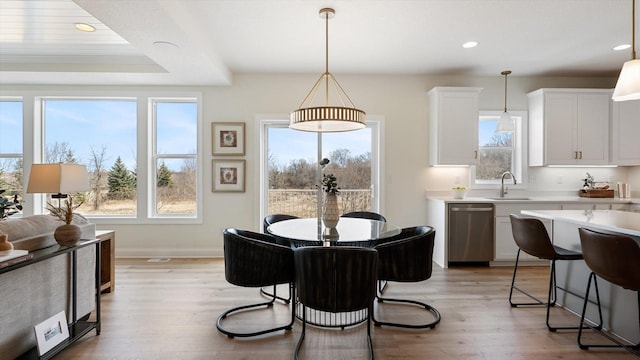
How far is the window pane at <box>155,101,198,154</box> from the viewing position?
15.6 ft

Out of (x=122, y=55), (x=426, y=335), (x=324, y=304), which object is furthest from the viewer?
(x=122, y=55)

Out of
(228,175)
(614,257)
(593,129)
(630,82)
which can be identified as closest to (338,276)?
(614,257)

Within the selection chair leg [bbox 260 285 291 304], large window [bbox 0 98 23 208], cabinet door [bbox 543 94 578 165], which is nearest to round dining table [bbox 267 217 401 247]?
chair leg [bbox 260 285 291 304]

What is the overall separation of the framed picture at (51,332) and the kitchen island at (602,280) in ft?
11.8

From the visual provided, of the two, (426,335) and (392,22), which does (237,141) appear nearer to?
(392,22)

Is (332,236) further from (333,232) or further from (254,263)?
(254,263)

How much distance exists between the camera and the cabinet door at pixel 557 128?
4426 millimetres

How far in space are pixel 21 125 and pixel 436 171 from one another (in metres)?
6.04

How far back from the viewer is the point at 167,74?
416 centimetres

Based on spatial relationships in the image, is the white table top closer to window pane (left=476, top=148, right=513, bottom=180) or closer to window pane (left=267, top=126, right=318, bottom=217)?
window pane (left=267, top=126, right=318, bottom=217)

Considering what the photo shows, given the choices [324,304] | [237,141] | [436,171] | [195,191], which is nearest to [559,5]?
[436,171]

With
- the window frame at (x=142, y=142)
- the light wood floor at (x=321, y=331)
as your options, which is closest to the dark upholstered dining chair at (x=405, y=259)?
the light wood floor at (x=321, y=331)

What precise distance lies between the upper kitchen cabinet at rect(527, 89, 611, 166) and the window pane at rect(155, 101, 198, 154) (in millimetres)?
4983

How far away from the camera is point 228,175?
4.66 metres
